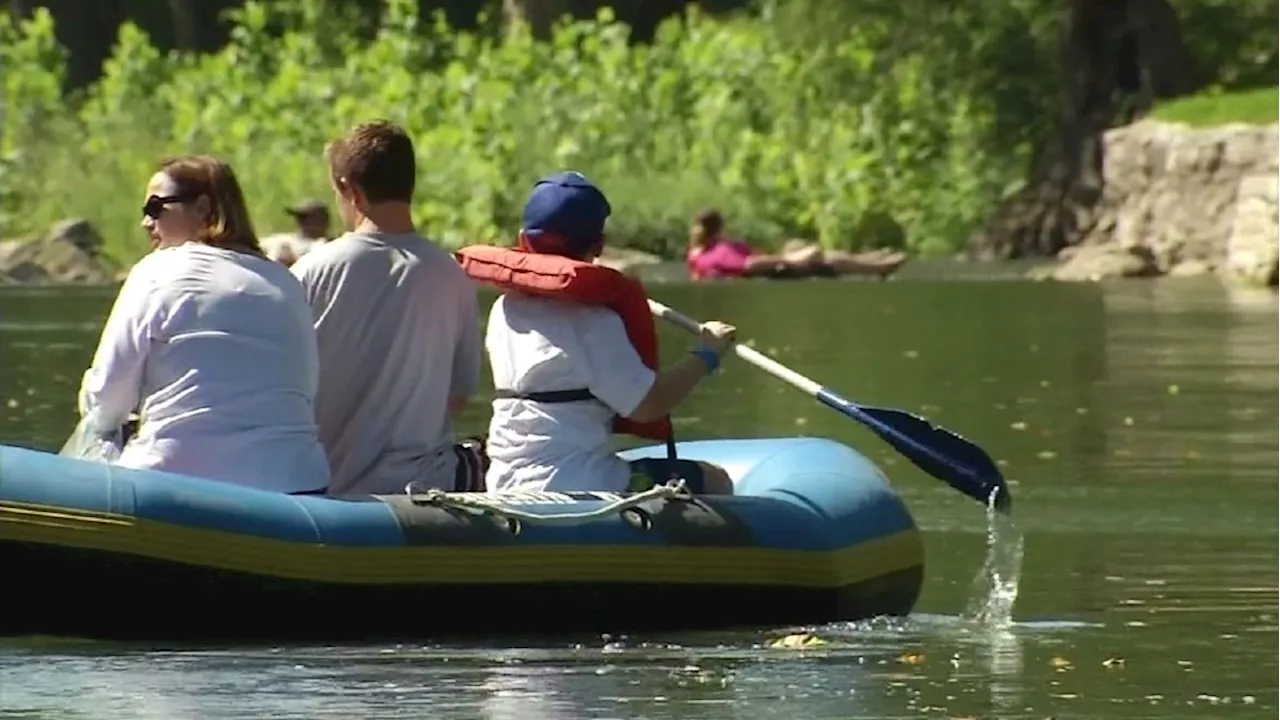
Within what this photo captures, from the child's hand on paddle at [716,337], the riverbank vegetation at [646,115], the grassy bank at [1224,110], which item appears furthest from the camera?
the riverbank vegetation at [646,115]

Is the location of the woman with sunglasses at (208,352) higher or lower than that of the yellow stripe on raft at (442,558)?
higher

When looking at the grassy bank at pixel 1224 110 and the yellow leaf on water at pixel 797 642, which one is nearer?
the yellow leaf on water at pixel 797 642

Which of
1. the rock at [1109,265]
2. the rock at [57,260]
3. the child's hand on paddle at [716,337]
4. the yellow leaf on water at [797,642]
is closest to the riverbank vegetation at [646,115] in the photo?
the rock at [57,260]

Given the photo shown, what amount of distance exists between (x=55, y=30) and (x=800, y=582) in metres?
45.3

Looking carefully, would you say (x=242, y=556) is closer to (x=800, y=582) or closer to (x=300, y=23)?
(x=800, y=582)

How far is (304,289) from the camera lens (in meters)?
9.44

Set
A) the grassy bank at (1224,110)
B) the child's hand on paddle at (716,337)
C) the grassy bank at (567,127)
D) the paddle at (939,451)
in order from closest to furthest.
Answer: the child's hand on paddle at (716,337), the paddle at (939,451), the grassy bank at (1224,110), the grassy bank at (567,127)

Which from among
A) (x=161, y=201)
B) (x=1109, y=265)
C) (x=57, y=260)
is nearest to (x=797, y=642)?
(x=161, y=201)

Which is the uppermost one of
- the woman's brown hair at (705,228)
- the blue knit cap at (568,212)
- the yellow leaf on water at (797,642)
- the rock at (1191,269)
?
the blue knit cap at (568,212)

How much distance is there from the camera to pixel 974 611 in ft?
33.3

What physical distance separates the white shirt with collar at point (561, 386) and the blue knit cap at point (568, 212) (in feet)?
0.61

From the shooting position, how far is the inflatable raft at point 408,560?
29.2 feet

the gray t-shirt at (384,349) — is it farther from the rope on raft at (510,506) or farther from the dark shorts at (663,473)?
the dark shorts at (663,473)

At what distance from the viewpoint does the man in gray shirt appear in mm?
9469
